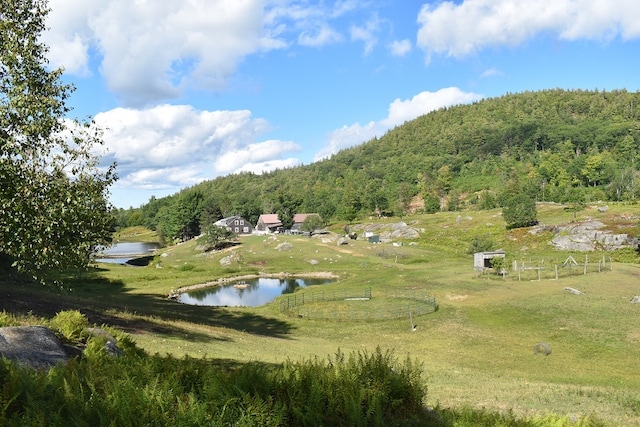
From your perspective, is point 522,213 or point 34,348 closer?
point 34,348

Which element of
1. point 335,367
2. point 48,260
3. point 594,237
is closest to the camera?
point 335,367

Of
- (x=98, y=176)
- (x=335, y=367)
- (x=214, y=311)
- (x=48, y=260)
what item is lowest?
(x=214, y=311)

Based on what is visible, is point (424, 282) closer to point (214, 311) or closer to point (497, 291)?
point (497, 291)

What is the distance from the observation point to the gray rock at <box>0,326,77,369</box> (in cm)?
1015

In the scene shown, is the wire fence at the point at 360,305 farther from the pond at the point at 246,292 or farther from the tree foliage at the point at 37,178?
the tree foliage at the point at 37,178

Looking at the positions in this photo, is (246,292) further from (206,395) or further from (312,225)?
(312,225)

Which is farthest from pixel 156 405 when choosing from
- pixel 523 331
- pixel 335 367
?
pixel 523 331

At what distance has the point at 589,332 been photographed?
1389 inches

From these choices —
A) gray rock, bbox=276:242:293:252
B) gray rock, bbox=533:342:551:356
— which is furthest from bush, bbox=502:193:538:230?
gray rock, bbox=533:342:551:356

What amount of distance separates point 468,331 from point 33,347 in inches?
1406

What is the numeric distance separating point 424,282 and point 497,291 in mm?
12866

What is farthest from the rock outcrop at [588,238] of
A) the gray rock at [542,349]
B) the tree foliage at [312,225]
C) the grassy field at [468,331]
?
the tree foliage at [312,225]

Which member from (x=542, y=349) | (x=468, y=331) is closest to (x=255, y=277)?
(x=468, y=331)

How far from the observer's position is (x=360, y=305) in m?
52.8
